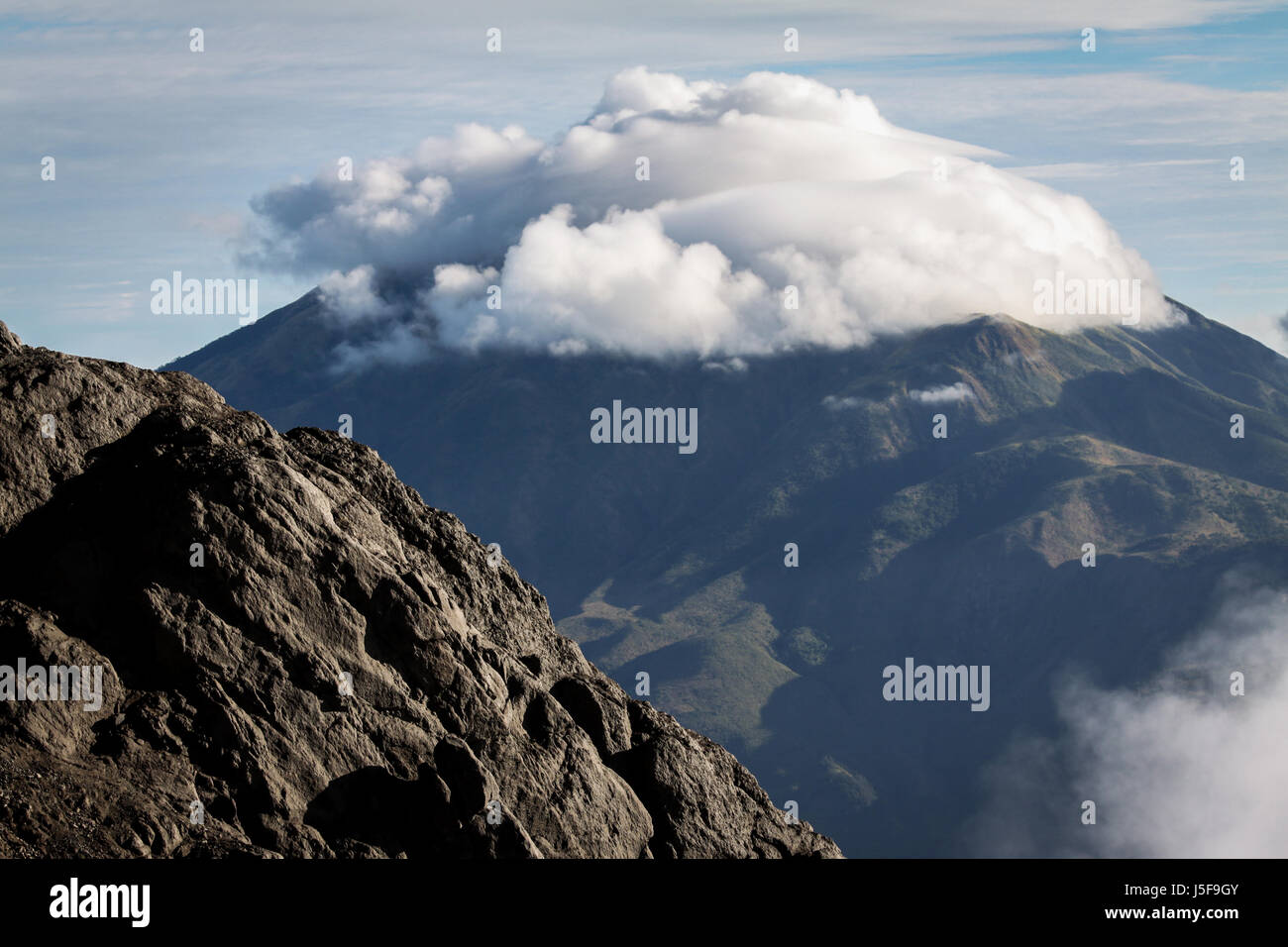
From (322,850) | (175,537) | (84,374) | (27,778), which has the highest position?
(84,374)

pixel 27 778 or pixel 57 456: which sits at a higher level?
pixel 57 456
